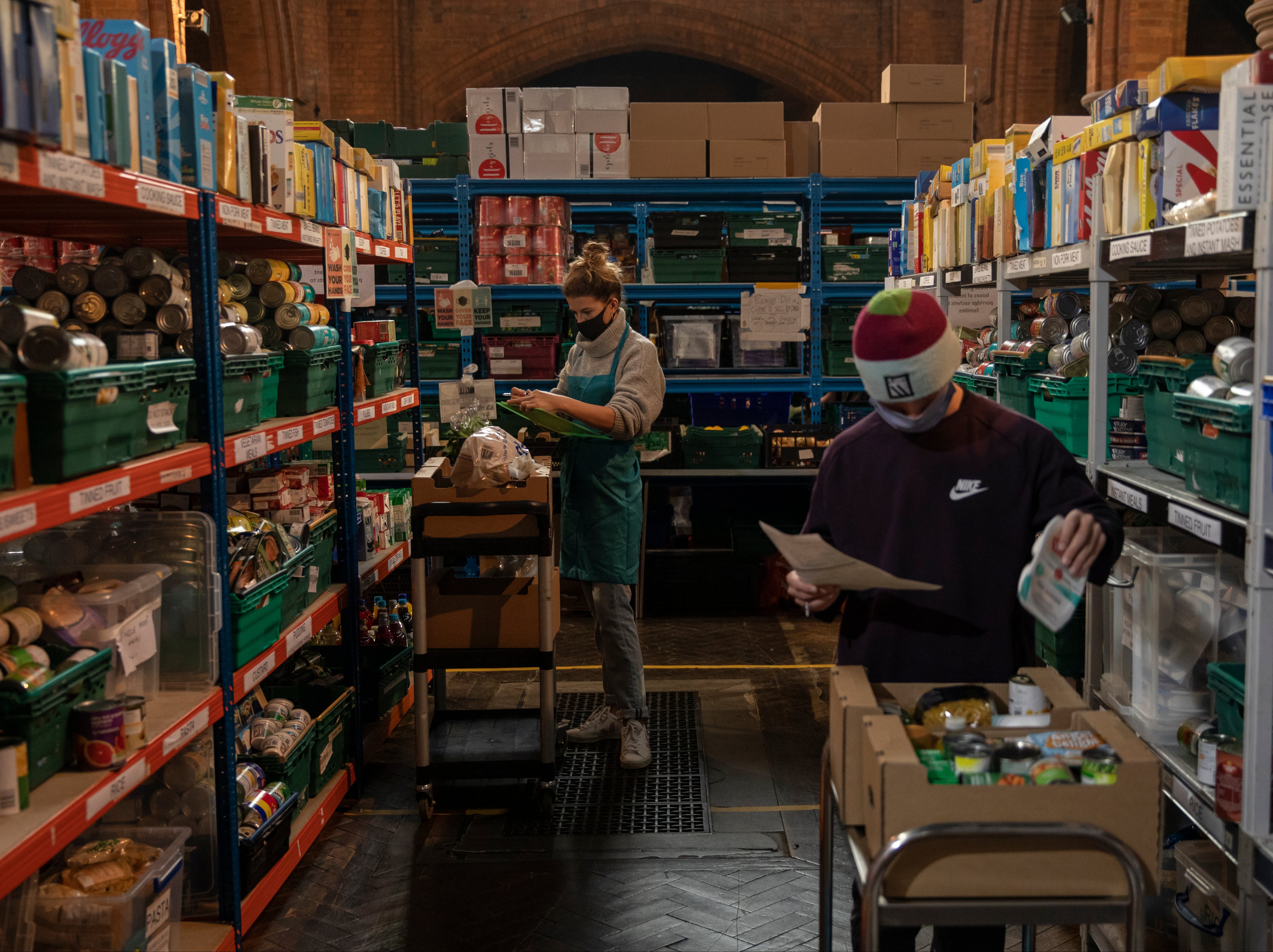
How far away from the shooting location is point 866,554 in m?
2.38

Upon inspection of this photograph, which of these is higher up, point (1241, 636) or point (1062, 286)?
point (1062, 286)

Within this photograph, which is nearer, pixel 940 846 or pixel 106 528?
pixel 940 846

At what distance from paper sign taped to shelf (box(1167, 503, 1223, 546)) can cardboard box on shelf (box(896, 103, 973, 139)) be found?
17.6 feet

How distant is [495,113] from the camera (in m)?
7.52

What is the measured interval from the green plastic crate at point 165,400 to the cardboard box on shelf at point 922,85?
19.2 feet

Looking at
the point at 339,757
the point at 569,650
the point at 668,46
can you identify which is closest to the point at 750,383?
the point at 569,650

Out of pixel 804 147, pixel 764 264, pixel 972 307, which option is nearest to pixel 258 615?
pixel 972 307

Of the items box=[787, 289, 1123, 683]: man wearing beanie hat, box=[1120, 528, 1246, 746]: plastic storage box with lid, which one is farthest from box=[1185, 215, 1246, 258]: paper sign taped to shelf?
box=[1120, 528, 1246, 746]: plastic storage box with lid

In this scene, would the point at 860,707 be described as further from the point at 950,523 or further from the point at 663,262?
the point at 663,262

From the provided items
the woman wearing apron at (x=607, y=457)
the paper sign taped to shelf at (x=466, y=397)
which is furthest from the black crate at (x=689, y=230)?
the paper sign taped to shelf at (x=466, y=397)

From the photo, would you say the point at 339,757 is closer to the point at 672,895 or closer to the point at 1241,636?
the point at 672,895

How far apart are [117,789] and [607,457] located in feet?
7.66

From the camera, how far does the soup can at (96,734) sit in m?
2.46

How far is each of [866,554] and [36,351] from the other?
5.78ft
